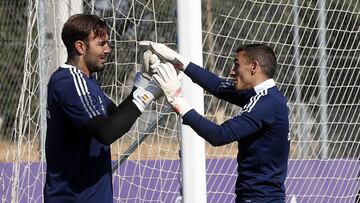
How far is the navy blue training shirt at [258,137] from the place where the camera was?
491 centimetres

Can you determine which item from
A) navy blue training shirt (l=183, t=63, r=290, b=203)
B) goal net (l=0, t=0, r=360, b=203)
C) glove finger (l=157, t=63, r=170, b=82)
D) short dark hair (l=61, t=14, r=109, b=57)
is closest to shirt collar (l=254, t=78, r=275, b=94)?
navy blue training shirt (l=183, t=63, r=290, b=203)

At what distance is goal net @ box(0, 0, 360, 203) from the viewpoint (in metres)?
6.93

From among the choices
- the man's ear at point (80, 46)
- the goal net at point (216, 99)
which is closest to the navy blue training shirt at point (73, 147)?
the man's ear at point (80, 46)

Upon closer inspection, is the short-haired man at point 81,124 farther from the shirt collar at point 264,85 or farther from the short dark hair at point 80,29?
the shirt collar at point 264,85

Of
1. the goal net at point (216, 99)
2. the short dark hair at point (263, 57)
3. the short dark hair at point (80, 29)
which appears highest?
the short dark hair at point (80, 29)

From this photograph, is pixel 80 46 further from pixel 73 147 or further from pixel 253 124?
pixel 253 124

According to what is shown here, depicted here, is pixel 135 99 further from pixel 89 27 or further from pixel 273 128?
pixel 273 128

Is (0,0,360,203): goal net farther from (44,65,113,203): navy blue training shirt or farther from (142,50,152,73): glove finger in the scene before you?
(44,65,113,203): navy blue training shirt

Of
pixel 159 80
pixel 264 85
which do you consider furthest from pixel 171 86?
pixel 264 85

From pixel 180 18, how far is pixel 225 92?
1.89 ft

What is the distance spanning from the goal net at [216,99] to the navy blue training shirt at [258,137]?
4.59 ft

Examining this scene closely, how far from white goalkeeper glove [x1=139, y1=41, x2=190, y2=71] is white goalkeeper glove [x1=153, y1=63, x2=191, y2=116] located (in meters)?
0.42

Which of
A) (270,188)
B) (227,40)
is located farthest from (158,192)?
(270,188)

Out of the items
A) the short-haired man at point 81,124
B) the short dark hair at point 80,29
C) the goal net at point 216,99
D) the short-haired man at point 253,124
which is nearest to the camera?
the short-haired man at point 81,124
